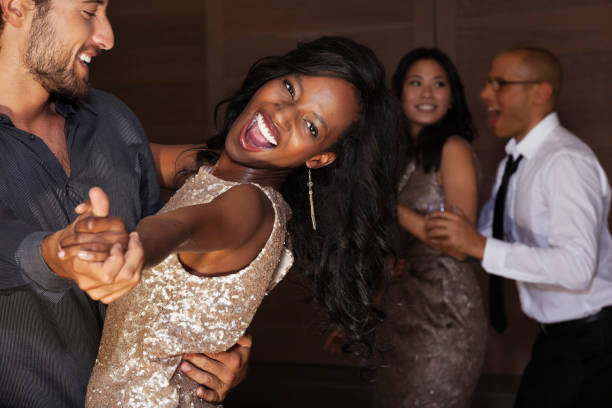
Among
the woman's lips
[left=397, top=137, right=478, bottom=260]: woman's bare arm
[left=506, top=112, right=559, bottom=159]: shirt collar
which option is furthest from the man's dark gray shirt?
[left=506, top=112, right=559, bottom=159]: shirt collar

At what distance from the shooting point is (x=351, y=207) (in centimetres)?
174

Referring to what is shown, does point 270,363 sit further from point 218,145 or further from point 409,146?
point 218,145

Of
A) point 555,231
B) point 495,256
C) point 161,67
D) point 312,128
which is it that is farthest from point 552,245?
point 161,67

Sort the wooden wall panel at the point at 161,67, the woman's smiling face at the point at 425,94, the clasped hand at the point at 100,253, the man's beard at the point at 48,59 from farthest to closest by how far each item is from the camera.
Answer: the wooden wall panel at the point at 161,67 < the woman's smiling face at the point at 425,94 < the man's beard at the point at 48,59 < the clasped hand at the point at 100,253

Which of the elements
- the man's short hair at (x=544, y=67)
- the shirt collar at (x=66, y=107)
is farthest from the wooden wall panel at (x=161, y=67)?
the shirt collar at (x=66, y=107)

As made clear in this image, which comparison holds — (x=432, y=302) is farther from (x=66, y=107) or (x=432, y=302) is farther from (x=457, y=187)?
(x=66, y=107)

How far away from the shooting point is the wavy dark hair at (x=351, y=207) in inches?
67.3

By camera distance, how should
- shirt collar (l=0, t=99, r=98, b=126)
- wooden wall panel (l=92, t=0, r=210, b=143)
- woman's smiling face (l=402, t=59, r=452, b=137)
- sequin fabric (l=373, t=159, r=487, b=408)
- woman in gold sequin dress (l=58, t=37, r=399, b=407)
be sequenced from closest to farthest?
woman in gold sequin dress (l=58, t=37, r=399, b=407)
shirt collar (l=0, t=99, r=98, b=126)
sequin fabric (l=373, t=159, r=487, b=408)
woman's smiling face (l=402, t=59, r=452, b=137)
wooden wall panel (l=92, t=0, r=210, b=143)

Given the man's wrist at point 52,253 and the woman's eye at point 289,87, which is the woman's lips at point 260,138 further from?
the man's wrist at point 52,253

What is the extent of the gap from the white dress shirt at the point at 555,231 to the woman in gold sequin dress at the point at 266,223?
33.6 inches

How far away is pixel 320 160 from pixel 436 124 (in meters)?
1.30

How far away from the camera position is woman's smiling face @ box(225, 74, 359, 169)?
1.50 m

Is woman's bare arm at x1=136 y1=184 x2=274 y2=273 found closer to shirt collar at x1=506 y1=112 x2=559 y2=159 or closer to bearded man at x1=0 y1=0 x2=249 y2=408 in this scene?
bearded man at x1=0 y1=0 x2=249 y2=408

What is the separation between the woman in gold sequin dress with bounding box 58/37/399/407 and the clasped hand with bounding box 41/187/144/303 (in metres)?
0.01
